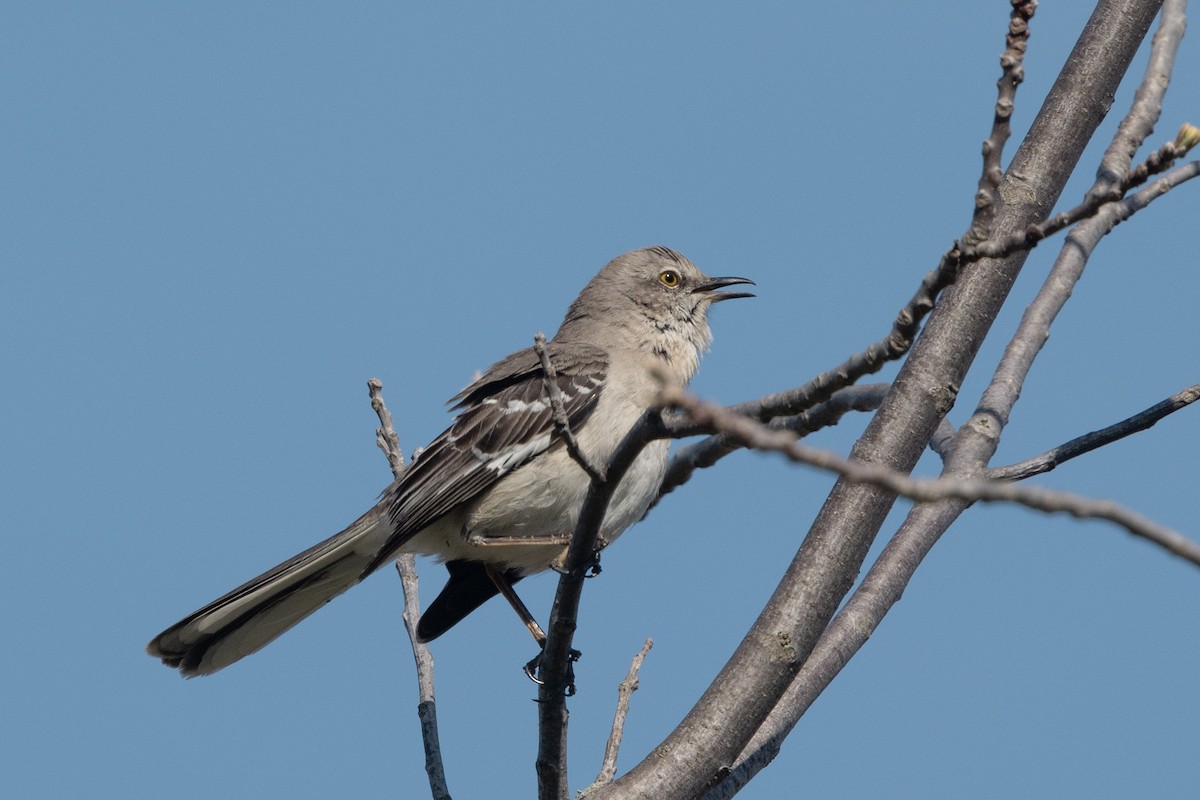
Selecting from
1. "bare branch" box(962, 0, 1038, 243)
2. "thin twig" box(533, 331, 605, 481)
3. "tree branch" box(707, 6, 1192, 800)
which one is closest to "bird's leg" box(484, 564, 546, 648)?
"tree branch" box(707, 6, 1192, 800)

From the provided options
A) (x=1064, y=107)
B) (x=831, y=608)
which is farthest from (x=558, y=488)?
(x=1064, y=107)

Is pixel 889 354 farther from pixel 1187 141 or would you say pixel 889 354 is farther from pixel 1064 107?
pixel 1064 107

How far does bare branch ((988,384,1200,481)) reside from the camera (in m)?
4.90

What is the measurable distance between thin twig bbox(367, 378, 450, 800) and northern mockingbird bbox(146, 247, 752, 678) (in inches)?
4.7

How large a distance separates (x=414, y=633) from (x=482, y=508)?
0.92 m

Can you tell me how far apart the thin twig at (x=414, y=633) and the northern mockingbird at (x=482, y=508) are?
0.39 ft

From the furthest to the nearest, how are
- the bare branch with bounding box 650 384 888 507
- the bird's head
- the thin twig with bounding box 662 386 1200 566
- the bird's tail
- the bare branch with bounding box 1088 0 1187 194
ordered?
the bird's head < the bird's tail < the bare branch with bounding box 1088 0 1187 194 < the bare branch with bounding box 650 384 888 507 < the thin twig with bounding box 662 386 1200 566

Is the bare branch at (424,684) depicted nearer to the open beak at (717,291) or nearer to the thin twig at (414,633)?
the thin twig at (414,633)

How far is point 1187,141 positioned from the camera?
3.51m

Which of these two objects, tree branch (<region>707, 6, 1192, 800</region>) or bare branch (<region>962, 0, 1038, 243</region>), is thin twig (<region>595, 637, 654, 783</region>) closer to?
tree branch (<region>707, 6, 1192, 800</region>)

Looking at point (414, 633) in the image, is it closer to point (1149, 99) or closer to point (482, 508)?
point (482, 508)

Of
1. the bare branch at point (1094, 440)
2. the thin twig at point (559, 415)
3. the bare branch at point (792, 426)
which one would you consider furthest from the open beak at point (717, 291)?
the thin twig at point (559, 415)

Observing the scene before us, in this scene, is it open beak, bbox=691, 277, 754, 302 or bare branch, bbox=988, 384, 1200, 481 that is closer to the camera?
bare branch, bbox=988, 384, 1200, 481

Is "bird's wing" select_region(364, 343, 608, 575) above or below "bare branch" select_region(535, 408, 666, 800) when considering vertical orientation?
above
